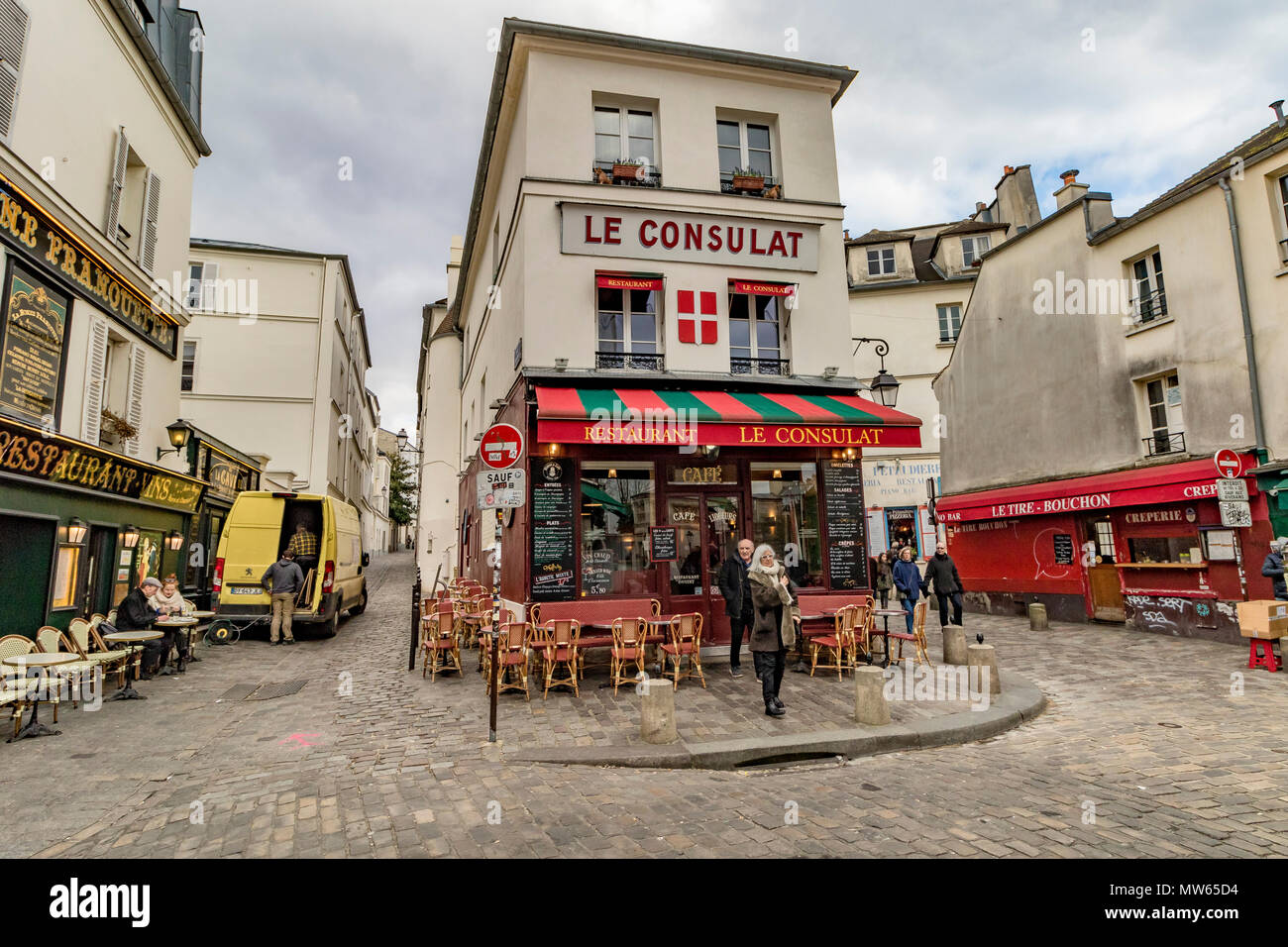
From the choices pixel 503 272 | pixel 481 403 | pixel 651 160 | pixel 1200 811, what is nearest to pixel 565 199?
pixel 651 160

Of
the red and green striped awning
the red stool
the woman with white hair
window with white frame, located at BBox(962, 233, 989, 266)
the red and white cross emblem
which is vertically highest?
window with white frame, located at BBox(962, 233, 989, 266)

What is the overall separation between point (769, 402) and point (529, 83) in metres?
6.68

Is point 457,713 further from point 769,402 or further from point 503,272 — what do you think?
point 503,272

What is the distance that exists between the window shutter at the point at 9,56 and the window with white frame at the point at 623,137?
298 inches

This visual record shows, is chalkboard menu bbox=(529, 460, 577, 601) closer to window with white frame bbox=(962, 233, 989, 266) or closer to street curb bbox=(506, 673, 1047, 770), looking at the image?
street curb bbox=(506, 673, 1047, 770)

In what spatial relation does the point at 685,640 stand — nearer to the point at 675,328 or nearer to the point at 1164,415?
the point at 675,328

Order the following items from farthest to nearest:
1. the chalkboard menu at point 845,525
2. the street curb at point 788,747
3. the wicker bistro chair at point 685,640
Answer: the chalkboard menu at point 845,525 < the wicker bistro chair at point 685,640 < the street curb at point 788,747

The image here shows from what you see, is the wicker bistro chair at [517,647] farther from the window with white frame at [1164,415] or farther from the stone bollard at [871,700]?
the window with white frame at [1164,415]

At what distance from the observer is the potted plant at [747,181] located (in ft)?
37.8

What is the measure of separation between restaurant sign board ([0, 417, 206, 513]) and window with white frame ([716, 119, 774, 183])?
10.7 m

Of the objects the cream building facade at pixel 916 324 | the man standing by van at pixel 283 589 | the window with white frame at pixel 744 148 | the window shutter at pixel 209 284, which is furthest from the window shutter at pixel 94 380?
the cream building facade at pixel 916 324

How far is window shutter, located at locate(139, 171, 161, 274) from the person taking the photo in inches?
449

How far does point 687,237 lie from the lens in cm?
1107

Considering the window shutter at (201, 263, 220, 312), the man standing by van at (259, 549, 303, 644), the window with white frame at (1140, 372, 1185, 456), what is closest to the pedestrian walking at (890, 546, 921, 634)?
the window with white frame at (1140, 372, 1185, 456)
